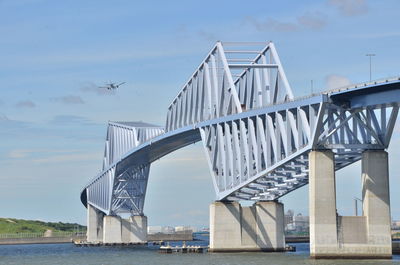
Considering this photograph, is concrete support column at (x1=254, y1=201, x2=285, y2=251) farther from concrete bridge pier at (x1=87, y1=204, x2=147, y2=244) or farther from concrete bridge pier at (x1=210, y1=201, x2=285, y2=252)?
concrete bridge pier at (x1=87, y1=204, x2=147, y2=244)

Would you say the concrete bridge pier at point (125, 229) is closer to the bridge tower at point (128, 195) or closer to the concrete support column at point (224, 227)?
the bridge tower at point (128, 195)

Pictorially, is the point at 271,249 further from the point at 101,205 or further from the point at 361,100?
the point at 101,205

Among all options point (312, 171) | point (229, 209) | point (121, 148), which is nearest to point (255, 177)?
point (229, 209)

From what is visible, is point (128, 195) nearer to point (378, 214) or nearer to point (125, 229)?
point (125, 229)

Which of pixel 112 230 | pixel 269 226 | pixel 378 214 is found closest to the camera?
pixel 378 214

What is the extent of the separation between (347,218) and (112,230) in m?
95.9

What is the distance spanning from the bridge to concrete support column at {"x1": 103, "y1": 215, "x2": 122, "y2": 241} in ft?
31.8

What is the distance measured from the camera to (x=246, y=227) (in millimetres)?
120125

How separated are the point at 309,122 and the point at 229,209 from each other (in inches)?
996

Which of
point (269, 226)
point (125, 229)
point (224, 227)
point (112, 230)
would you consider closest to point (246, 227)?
point (224, 227)

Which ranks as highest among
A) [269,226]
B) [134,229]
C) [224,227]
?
[134,229]

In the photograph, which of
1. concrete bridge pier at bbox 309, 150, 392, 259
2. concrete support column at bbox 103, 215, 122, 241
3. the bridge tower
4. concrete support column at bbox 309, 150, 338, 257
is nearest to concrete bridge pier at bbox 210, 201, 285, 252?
concrete bridge pier at bbox 309, 150, 392, 259

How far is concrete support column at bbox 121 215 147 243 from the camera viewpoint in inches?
7224

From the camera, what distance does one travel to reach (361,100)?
9212 cm
